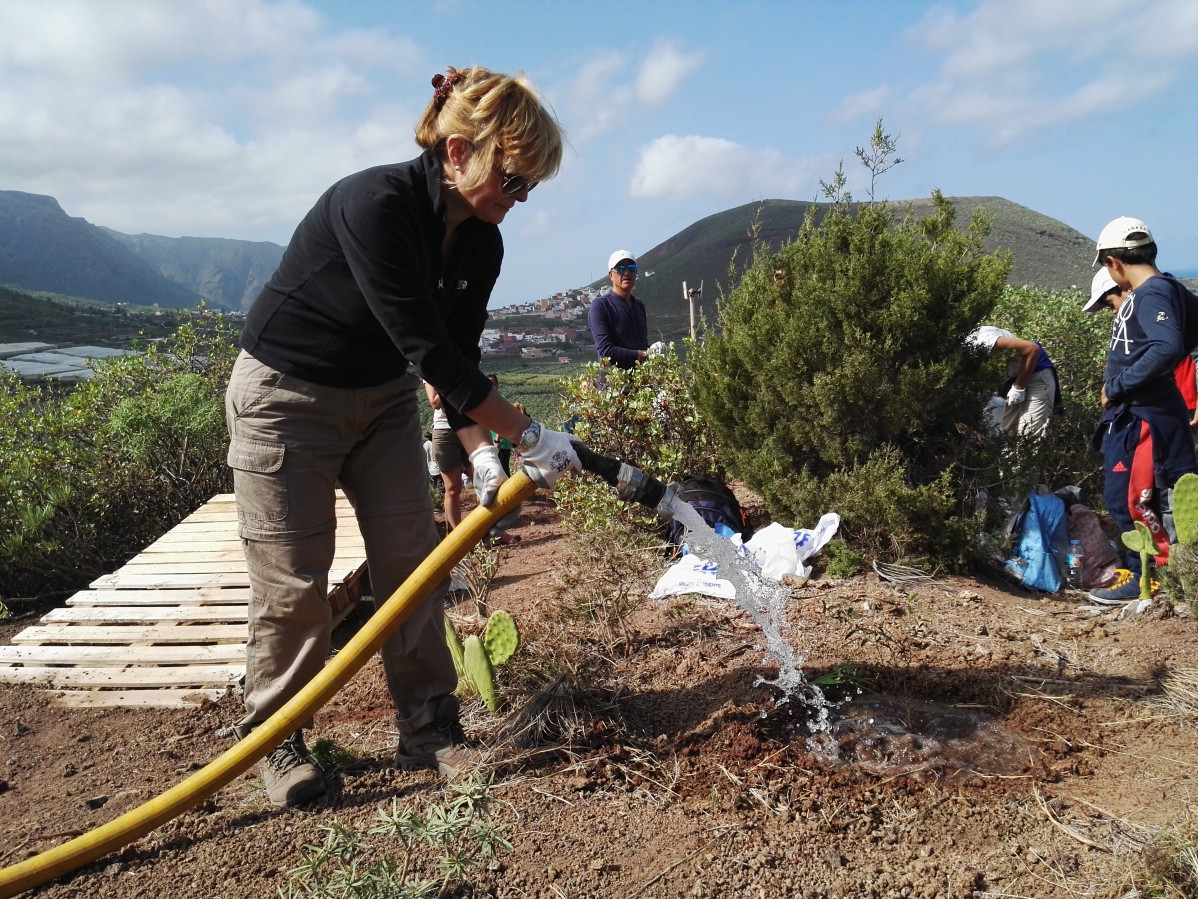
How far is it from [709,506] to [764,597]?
5.79ft

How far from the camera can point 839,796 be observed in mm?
2084

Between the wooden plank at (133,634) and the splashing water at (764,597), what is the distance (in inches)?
87.3

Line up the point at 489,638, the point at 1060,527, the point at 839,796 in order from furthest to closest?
the point at 1060,527, the point at 489,638, the point at 839,796

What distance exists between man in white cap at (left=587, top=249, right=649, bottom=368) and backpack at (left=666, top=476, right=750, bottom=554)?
1.06 metres

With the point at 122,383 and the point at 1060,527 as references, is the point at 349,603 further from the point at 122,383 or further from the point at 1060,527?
the point at 1060,527

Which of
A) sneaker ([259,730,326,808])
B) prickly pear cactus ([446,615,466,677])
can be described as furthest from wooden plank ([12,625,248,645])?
sneaker ([259,730,326,808])

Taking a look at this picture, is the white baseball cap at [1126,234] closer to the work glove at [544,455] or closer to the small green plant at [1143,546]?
the small green plant at [1143,546]

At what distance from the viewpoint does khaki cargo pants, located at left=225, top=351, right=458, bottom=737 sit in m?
2.08

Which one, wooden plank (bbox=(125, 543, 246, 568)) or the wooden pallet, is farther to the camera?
wooden plank (bbox=(125, 543, 246, 568))

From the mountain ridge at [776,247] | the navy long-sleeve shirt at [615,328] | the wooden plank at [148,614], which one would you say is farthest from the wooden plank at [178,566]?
the mountain ridge at [776,247]

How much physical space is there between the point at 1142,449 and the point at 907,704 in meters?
2.21

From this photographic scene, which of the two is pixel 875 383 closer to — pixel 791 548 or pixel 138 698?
pixel 791 548

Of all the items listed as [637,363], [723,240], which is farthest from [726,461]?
[723,240]

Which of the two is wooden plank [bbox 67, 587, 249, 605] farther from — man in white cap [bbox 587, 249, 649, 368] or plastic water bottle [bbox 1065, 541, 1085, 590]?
plastic water bottle [bbox 1065, 541, 1085, 590]
